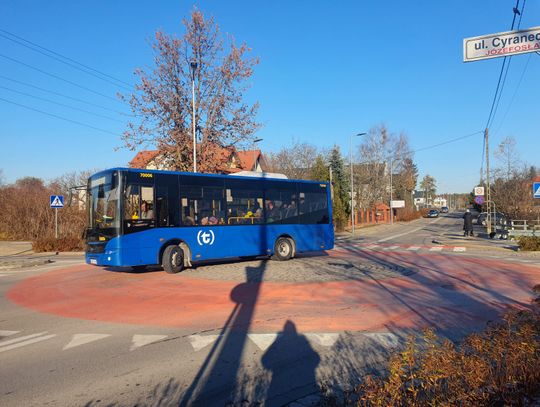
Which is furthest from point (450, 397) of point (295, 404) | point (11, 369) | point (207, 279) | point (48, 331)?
point (207, 279)

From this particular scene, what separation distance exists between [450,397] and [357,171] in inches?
2579

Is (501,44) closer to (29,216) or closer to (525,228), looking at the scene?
(525,228)

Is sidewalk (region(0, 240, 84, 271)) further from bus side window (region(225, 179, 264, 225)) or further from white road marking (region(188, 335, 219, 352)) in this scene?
white road marking (region(188, 335, 219, 352))

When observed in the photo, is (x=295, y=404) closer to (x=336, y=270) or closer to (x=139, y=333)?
(x=139, y=333)

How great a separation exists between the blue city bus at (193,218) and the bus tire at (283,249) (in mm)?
38

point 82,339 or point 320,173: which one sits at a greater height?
point 320,173

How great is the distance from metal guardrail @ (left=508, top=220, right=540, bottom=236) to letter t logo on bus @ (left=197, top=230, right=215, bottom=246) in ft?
68.9

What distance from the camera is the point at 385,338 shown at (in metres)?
6.48

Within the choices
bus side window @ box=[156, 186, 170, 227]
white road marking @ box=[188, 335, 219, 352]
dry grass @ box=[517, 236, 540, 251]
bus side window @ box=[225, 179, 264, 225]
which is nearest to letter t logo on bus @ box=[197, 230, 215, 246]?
bus side window @ box=[225, 179, 264, 225]

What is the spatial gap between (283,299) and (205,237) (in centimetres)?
546

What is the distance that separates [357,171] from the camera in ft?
221

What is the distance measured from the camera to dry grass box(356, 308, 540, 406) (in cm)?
337

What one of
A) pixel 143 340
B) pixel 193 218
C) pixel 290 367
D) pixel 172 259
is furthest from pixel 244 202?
pixel 290 367

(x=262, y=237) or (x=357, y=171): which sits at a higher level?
(x=357, y=171)
